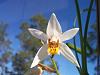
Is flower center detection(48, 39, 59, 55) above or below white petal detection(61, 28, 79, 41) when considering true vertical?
below

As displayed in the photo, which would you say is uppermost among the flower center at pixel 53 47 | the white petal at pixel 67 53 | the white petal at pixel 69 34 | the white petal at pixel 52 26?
the white petal at pixel 52 26

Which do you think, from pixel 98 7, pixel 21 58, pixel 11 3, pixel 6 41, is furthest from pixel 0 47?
pixel 98 7

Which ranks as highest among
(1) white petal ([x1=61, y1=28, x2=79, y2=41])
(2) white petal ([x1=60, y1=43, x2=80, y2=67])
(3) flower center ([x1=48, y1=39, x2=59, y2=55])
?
(1) white petal ([x1=61, y1=28, x2=79, y2=41])

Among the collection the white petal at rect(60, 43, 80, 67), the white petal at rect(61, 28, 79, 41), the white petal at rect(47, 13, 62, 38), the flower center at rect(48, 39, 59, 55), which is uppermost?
the white petal at rect(47, 13, 62, 38)

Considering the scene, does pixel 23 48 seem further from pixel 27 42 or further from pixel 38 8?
pixel 38 8

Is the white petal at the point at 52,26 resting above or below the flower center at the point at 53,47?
above
